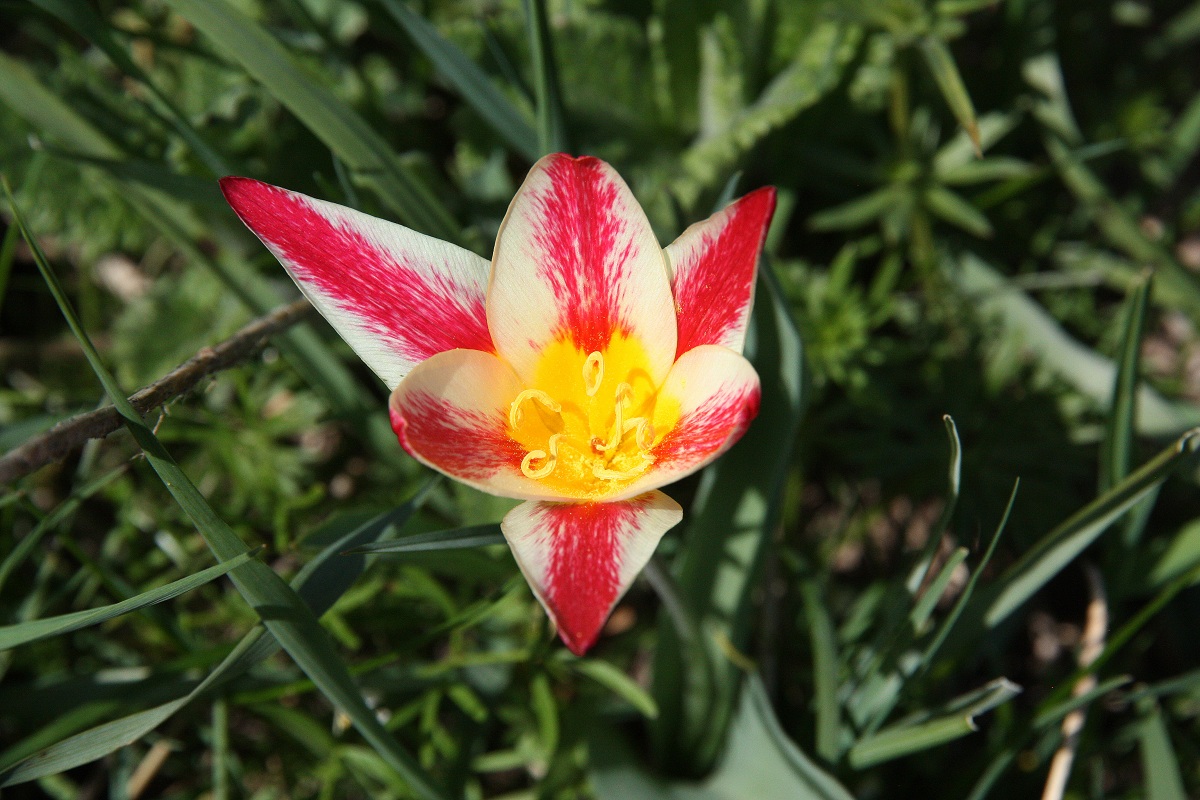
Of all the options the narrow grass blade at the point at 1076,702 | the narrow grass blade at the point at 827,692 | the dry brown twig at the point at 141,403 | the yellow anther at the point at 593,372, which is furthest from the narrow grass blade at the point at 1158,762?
the dry brown twig at the point at 141,403

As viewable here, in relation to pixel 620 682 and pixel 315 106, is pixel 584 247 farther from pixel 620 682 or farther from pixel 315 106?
pixel 620 682

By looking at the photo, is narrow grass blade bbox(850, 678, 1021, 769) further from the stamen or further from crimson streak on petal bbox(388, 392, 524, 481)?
crimson streak on petal bbox(388, 392, 524, 481)

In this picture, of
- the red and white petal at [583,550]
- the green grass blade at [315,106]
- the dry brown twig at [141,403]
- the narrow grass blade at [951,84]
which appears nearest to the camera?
the red and white petal at [583,550]

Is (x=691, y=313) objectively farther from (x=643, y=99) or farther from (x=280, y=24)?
(x=280, y=24)

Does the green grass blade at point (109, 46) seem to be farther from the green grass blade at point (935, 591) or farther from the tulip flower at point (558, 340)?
the green grass blade at point (935, 591)

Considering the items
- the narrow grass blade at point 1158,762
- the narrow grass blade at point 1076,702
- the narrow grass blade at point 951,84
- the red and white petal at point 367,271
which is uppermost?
the red and white petal at point 367,271

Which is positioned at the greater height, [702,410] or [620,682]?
[702,410]

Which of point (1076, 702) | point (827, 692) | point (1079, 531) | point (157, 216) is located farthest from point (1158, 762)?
A: point (157, 216)
